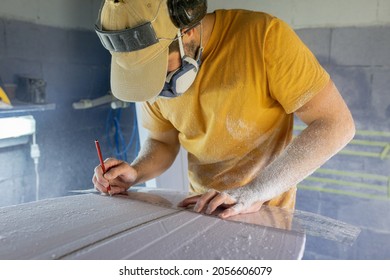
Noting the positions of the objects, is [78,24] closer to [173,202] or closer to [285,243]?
[173,202]

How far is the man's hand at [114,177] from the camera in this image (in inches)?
50.4

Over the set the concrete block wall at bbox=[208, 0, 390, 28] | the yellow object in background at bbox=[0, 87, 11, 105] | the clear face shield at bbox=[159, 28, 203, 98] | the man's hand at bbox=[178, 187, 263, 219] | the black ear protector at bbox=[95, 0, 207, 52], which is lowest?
the man's hand at bbox=[178, 187, 263, 219]

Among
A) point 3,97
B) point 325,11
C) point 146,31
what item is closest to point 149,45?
point 146,31

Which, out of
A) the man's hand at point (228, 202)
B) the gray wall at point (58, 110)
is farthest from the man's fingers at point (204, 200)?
the gray wall at point (58, 110)

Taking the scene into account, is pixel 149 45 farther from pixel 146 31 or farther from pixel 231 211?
pixel 231 211

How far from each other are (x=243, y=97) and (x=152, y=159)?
1.65ft

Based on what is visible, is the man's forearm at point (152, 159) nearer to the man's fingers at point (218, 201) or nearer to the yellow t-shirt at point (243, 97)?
the yellow t-shirt at point (243, 97)

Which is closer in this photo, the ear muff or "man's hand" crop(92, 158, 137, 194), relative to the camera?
the ear muff

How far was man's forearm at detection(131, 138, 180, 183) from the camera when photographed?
150 centimetres

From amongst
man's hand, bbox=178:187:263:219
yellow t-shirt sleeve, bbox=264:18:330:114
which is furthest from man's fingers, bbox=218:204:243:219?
yellow t-shirt sleeve, bbox=264:18:330:114

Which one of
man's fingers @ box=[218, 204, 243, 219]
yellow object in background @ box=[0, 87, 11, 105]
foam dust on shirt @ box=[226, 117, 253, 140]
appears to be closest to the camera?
man's fingers @ box=[218, 204, 243, 219]

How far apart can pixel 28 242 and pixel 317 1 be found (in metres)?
2.31

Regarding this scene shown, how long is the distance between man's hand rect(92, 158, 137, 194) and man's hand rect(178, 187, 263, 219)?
34 cm

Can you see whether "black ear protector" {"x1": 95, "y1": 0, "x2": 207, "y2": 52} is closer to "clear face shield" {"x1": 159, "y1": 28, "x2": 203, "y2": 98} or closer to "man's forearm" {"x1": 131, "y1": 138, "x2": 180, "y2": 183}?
"clear face shield" {"x1": 159, "y1": 28, "x2": 203, "y2": 98}
